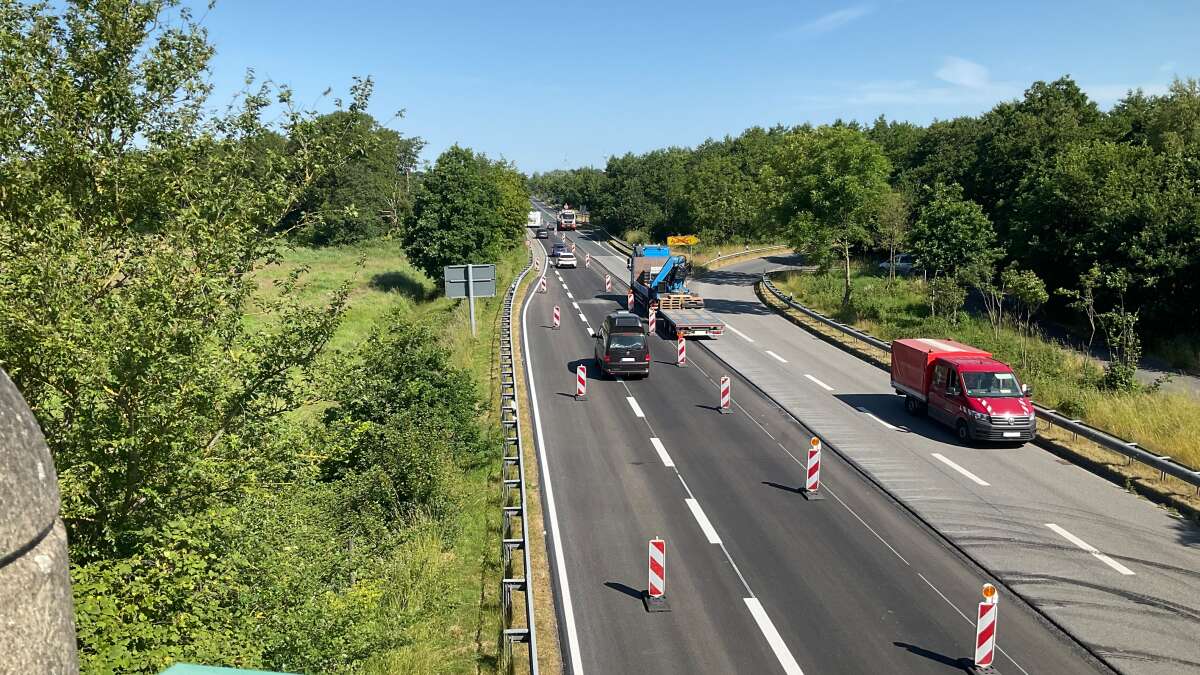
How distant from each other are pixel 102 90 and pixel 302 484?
5.32m

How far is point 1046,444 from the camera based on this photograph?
791 inches

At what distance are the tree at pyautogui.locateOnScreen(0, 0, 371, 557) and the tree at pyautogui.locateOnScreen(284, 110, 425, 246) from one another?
1.01ft

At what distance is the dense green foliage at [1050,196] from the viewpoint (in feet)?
105

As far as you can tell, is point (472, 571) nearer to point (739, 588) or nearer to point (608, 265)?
point (739, 588)

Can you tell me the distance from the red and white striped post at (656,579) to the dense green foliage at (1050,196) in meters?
25.9

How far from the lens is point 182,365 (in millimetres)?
7633

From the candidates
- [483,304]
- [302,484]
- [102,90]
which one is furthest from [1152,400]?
[483,304]

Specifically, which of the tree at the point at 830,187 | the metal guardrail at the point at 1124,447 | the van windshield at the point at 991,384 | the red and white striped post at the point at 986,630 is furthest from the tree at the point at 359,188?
the tree at the point at 830,187

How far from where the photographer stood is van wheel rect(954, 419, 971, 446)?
20328mm

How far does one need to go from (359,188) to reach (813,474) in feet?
242

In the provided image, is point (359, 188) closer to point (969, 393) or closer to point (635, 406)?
point (635, 406)

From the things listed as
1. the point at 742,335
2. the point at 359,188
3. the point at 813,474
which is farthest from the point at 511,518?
the point at 359,188

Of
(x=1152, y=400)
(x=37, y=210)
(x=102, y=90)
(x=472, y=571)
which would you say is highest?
(x=102, y=90)

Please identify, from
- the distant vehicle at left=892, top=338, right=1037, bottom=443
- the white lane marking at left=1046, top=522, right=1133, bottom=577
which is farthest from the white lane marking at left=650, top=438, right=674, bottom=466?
the white lane marking at left=1046, top=522, right=1133, bottom=577
